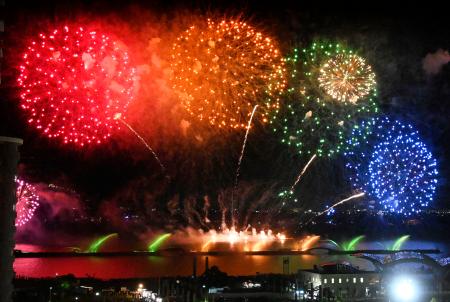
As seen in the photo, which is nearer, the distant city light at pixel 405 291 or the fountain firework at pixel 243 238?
the distant city light at pixel 405 291

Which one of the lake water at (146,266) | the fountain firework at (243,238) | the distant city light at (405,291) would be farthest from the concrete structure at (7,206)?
the lake water at (146,266)

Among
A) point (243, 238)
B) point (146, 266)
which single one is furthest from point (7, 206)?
point (243, 238)

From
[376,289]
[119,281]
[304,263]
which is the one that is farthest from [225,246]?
[376,289]

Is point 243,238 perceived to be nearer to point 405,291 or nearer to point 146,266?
point 146,266

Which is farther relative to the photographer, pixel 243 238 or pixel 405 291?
pixel 243 238

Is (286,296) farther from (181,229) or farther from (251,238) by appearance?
(181,229)

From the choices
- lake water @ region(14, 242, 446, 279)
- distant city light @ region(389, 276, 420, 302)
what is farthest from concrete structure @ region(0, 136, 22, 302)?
lake water @ region(14, 242, 446, 279)

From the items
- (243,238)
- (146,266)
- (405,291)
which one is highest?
(243,238)

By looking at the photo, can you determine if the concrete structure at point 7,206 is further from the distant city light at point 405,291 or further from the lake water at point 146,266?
the lake water at point 146,266

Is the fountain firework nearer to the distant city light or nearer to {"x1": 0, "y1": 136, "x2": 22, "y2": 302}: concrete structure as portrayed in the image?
the distant city light
